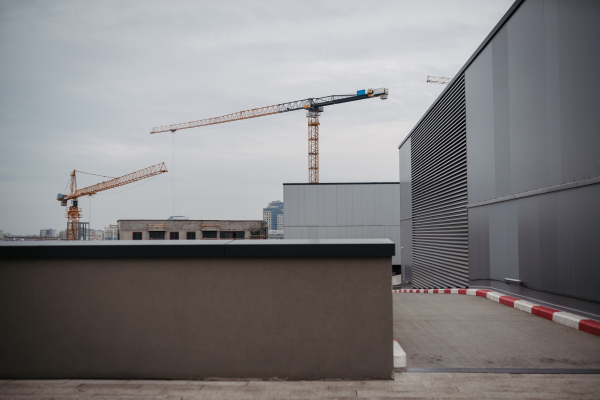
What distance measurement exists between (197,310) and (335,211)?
26.0m

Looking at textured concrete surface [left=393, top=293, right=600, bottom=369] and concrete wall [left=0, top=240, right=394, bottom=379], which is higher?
concrete wall [left=0, top=240, right=394, bottom=379]

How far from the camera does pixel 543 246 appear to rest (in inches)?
299

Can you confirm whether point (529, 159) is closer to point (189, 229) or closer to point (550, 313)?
point (550, 313)

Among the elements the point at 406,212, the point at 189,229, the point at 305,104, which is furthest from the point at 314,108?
the point at 406,212

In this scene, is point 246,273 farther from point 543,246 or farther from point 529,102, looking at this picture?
point 529,102

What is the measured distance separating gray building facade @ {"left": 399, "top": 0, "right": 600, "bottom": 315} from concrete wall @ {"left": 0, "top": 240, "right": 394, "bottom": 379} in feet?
14.8

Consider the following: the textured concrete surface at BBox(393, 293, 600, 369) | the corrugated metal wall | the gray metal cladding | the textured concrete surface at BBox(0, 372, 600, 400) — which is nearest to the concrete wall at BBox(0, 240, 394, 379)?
the textured concrete surface at BBox(0, 372, 600, 400)

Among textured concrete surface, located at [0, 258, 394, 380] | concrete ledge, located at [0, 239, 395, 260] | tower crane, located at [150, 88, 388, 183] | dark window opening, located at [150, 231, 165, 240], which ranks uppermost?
tower crane, located at [150, 88, 388, 183]

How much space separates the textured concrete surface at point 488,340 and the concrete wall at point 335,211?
2180cm

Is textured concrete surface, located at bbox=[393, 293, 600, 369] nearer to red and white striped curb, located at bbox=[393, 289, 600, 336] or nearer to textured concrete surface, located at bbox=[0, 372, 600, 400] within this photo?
red and white striped curb, located at bbox=[393, 289, 600, 336]

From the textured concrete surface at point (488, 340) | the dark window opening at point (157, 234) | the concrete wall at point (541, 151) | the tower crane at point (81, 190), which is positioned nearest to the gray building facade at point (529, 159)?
the concrete wall at point (541, 151)

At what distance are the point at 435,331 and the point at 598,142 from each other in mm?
3978

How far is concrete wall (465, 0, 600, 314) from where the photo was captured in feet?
20.5

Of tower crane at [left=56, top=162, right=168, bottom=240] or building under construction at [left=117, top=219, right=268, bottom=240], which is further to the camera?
tower crane at [left=56, top=162, right=168, bottom=240]
